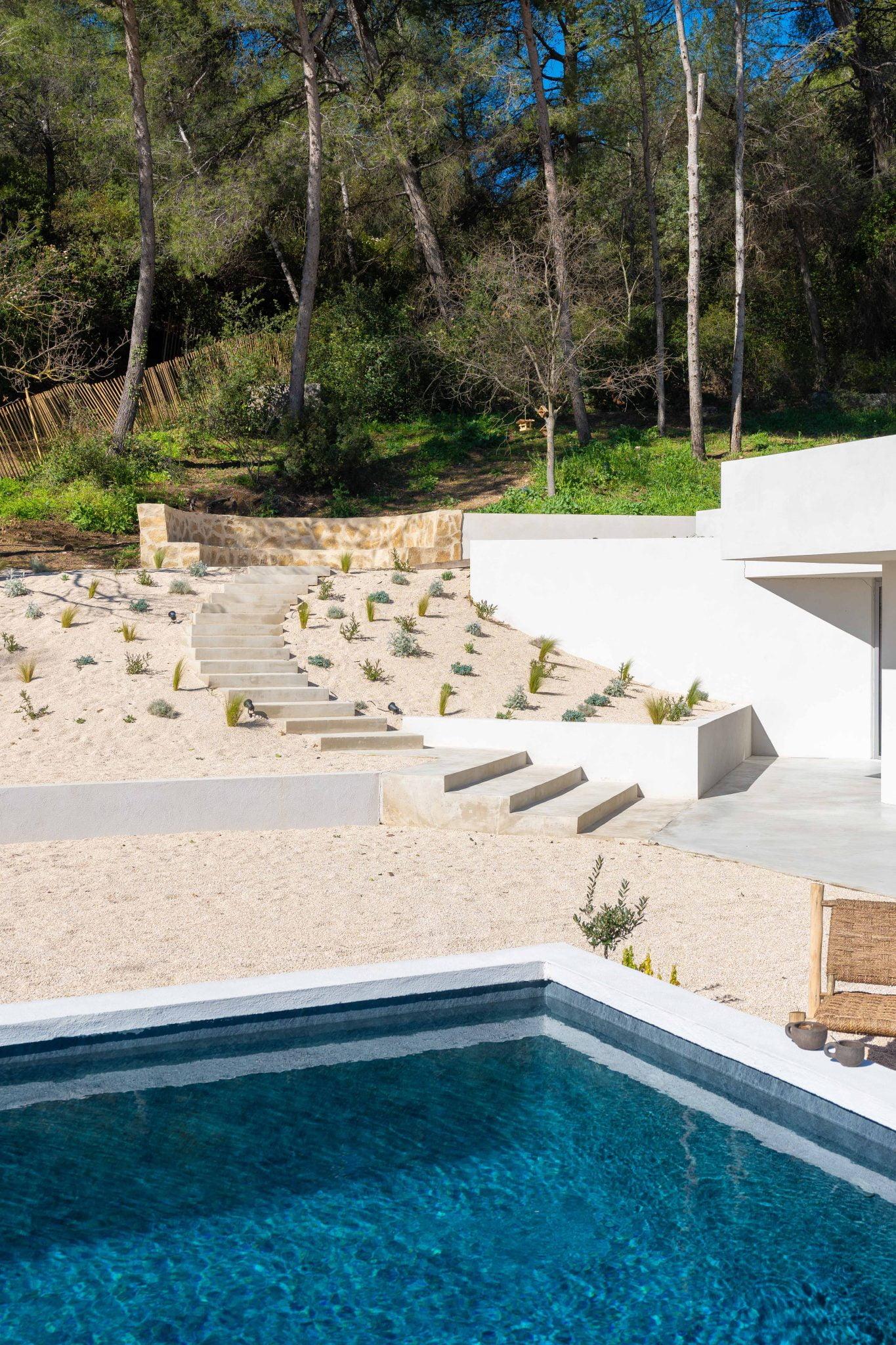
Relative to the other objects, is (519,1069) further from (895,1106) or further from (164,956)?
(164,956)

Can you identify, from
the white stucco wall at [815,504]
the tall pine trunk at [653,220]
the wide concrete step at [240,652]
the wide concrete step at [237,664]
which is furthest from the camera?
the tall pine trunk at [653,220]

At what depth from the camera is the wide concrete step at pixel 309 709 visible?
1104cm

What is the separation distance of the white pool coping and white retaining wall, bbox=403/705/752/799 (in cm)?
517

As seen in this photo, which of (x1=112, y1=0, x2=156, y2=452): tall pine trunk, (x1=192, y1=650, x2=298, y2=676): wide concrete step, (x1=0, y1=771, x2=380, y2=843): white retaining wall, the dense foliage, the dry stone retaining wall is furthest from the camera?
the dense foliage

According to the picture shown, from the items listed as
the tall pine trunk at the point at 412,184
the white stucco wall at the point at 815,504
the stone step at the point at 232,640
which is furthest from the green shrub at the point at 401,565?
the tall pine trunk at the point at 412,184

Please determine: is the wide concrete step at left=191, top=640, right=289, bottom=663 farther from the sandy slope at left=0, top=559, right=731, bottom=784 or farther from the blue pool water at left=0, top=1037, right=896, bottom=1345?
the blue pool water at left=0, top=1037, right=896, bottom=1345

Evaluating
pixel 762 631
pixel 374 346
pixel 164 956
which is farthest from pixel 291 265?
pixel 164 956

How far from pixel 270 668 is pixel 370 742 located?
2.13 meters

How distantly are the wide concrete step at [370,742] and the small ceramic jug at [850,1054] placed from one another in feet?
22.7

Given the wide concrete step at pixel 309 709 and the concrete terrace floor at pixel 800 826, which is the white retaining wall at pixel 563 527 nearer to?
the wide concrete step at pixel 309 709

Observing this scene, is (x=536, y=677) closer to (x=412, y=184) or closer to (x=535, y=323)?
(x=535, y=323)

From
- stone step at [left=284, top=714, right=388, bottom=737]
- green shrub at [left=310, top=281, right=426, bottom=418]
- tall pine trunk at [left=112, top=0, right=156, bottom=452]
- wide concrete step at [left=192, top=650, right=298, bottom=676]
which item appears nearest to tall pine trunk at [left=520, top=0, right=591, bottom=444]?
green shrub at [left=310, top=281, right=426, bottom=418]

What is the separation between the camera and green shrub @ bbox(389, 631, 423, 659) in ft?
42.9

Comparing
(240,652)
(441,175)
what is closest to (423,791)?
(240,652)
